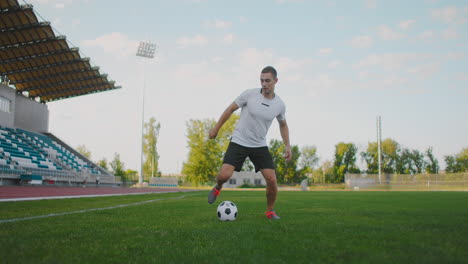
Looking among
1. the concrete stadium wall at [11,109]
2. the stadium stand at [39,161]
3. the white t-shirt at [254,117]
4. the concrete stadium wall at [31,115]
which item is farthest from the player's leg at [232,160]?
the concrete stadium wall at [31,115]

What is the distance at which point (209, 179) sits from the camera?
6088 centimetres

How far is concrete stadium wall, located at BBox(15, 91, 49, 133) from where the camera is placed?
33656 mm

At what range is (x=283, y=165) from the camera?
8281 centimetres

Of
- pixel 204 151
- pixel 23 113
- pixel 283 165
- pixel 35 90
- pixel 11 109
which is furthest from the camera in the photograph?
pixel 283 165

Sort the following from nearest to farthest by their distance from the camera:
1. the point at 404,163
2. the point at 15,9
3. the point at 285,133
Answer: the point at 285,133, the point at 15,9, the point at 404,163

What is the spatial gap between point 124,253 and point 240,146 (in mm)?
3172

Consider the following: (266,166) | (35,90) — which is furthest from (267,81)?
(35,90)

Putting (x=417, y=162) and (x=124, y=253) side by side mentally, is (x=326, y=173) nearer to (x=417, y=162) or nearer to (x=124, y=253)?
(x=417, y=162)

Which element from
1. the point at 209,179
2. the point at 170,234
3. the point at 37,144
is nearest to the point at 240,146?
the point at 170,234

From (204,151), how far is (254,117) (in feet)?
180

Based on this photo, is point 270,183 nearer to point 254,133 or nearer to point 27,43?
point 254,133

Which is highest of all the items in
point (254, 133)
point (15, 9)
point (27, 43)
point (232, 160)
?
point (15, 9)

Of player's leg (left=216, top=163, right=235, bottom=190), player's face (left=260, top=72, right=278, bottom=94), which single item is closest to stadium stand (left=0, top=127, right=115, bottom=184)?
player's leg (left=216, top=163, right=235, bottom=190)

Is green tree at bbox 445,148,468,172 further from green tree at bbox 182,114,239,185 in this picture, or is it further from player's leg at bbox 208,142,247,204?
player's leg at bbox 208,142,247,204
